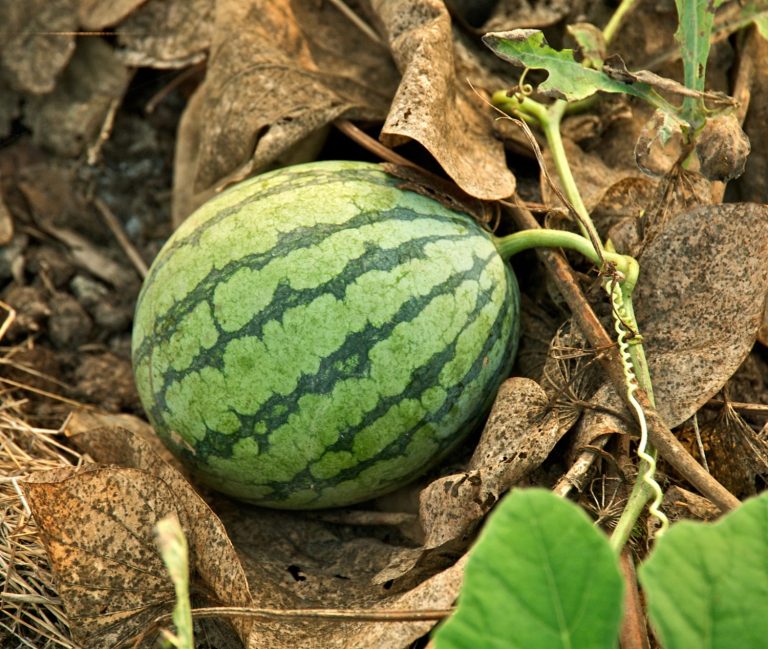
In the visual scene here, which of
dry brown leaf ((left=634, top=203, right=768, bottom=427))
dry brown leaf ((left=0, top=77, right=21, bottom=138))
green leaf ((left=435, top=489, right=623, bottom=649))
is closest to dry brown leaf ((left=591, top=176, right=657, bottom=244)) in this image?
dry brown leaf ((left=634, top=203, right=768, bottom=427))

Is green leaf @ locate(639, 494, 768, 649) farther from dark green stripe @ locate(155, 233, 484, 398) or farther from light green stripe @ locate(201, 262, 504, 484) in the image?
dark green stripe @ locate(155, 233, 484, 398)

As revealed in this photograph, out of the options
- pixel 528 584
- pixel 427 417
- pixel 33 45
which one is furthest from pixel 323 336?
pixel 33 45

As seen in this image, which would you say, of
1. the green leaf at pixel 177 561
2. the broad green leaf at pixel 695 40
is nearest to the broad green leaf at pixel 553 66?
the broad green leaf at pixel 695 40

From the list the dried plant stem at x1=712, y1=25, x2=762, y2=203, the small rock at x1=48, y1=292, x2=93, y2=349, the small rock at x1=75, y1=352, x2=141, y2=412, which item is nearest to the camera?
the dried plant stem at x1=712, y1=25, x2=762, y2=203

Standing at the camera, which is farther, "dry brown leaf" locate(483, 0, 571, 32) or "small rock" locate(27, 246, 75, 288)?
"small rock" locate(27, 246, 75, 288)

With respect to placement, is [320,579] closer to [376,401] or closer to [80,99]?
[376,401]

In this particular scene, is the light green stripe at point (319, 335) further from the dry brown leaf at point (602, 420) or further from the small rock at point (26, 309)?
the small rock at point (26, 309)

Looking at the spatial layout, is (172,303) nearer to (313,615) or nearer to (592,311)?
(313,615)
